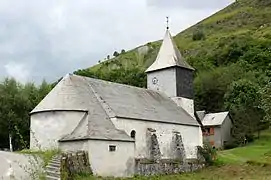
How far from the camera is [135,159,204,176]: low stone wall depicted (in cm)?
3728

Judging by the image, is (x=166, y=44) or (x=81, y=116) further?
(x=166, y=44)

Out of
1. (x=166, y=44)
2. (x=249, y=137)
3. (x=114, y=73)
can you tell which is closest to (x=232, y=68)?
(x=114, y=73)

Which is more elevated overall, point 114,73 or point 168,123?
point 114,73

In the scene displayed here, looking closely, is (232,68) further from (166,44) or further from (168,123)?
(168,123)

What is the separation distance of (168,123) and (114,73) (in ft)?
200

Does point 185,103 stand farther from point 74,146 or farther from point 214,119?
point 214,119

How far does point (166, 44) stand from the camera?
52.6 m

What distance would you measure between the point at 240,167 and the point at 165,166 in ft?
22.1

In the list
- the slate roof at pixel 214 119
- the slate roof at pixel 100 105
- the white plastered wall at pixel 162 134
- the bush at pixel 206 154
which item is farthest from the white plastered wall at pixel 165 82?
the slate roof at pixel 214 119

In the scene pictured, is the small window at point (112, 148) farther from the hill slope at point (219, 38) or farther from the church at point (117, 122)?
the hill slope at point (219, 38)

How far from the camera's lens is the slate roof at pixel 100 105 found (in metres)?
34.4

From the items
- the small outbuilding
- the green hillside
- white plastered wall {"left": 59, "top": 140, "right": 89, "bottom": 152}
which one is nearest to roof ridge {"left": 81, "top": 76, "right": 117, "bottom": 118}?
white plastered wall {"left": 59, "top": 140, "right": 89, "bottom": 152}

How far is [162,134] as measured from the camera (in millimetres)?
42625

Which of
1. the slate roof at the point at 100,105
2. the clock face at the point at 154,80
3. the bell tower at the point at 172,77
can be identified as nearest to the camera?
the slate roof at the point at 100,105
